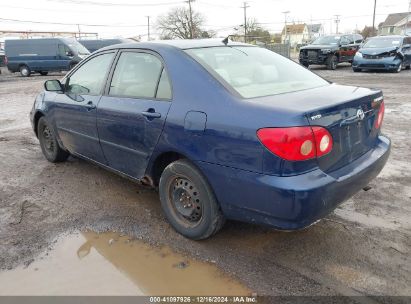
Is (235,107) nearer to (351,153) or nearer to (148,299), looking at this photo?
(351,153)

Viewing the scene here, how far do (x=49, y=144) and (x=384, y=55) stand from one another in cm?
1580

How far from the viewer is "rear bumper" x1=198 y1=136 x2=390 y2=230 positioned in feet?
8.24

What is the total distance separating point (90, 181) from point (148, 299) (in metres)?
2.44

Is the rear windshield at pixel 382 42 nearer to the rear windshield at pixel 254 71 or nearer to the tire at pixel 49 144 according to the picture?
the rear windshield at pixel 254 71

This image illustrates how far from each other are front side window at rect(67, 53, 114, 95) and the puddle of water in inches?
65.9

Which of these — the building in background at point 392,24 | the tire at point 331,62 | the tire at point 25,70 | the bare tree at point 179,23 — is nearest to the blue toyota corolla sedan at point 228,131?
the tire at point 331,62

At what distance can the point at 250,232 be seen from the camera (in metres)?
3.43

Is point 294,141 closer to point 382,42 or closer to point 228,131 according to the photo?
point 228,131

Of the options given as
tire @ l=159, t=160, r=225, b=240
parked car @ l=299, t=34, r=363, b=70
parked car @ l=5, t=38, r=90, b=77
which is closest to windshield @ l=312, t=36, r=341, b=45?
parked car @ l=299, t=34, r=363, b=70

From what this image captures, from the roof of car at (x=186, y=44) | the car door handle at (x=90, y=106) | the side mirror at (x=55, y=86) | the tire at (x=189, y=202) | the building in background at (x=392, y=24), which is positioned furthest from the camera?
the building in background at (x=392, y=24)

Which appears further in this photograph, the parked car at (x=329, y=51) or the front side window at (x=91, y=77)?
the parked car at (x=329, y=51)

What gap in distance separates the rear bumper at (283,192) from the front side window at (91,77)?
1.77 m

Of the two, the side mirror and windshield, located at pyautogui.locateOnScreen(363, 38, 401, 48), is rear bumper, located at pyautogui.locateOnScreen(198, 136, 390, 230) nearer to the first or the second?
the side mirror

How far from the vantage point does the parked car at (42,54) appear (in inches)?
888
